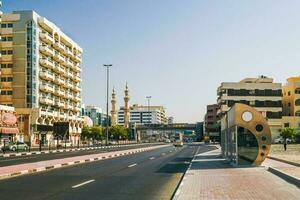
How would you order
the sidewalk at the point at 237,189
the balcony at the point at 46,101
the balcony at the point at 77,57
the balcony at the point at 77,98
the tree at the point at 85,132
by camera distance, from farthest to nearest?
the tree at the point at 85,132 < the balcony at the point at 77,98 < the balcony at the point at 77,57 < the balcony at the point at 46,101 < the sidewalk at the point at 237,189

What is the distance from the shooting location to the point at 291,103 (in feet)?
376

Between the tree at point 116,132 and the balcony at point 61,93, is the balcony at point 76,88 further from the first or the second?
the tree at point 116,132

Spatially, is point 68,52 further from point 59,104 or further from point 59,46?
point 59,104

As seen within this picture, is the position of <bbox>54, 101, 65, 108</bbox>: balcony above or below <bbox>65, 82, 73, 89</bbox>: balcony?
below

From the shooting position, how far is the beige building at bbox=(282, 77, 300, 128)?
110 meters

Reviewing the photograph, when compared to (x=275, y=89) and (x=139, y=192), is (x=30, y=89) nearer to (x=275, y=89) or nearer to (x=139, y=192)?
(x=275, y=89)

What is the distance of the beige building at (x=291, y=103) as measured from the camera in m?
110

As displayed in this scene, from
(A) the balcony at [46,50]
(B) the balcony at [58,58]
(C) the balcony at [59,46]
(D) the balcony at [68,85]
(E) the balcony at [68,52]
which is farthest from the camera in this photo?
(D) the balcony at [68,85]

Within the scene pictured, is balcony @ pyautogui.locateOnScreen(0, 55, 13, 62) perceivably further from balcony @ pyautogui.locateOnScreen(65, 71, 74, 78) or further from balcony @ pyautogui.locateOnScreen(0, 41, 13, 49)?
balcony @ pyautogui.locateOnScreen(65, 71, 74, 78)

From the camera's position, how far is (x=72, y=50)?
11131 centimetres

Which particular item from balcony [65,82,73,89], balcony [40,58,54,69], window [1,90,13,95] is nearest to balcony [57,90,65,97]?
balcony [65,82,73,89]

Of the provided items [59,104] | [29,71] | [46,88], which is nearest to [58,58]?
[59,104]

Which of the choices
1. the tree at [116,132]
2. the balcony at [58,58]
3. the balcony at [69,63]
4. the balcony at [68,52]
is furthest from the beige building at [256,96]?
the tree at [116,132]

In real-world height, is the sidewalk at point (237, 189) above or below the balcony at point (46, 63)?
below
